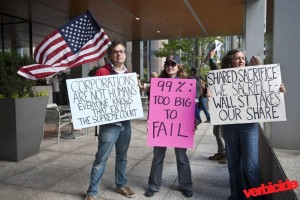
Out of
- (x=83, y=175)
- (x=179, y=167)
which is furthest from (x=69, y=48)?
(x=179, y=167)

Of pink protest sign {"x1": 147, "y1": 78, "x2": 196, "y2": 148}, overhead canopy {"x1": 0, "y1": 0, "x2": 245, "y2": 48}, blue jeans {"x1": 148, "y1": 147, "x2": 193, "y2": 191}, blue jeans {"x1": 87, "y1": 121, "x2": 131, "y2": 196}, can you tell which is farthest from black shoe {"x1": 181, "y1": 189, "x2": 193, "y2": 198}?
overhead canopy {"x1": 0, "y1": 0, "x2": 245, "y2": 48}

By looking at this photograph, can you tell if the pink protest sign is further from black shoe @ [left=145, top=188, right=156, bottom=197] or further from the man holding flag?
black shoe @ [left=145, top=188, right=156, bottom=197]

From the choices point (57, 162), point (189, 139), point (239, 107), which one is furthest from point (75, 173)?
point (239, 107)

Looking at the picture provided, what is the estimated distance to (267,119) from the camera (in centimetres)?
310

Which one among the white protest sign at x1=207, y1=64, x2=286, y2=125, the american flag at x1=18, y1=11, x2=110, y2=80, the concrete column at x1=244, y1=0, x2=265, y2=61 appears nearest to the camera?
the white protest sign at x1=207, y1=64, x2=286, y2=125

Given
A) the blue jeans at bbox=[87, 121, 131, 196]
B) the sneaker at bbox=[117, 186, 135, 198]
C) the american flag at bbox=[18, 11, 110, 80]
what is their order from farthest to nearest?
the american flag at bbox=[18, 11, 110, 80] → the sneaker at bbox=[117, 186, 135, 198] → the blue jeans at bbox=[87, 121, 131, 196]

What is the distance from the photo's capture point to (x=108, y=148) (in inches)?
141

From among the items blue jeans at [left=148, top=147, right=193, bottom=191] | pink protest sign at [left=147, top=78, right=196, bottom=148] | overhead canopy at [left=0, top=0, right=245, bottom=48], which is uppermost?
overhead canopy at [left=0, top=0, right=245, bottom=48]

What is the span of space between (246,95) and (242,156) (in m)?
0.67

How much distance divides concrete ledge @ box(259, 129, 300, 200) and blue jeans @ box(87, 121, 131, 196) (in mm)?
1731

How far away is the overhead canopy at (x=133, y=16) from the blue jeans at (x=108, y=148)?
7.46 metres

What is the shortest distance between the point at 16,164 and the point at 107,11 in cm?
799

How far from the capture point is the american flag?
14.1ft

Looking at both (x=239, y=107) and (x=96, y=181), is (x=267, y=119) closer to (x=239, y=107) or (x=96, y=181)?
(x=239, y=107)
